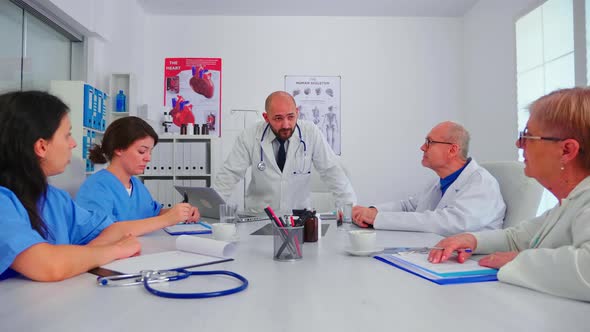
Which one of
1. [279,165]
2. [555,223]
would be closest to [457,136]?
[555,223]

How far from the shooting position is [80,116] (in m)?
2.81

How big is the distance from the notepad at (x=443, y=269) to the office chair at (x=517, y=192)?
0.77 m

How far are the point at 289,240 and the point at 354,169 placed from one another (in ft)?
11.1

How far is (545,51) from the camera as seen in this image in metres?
3.10

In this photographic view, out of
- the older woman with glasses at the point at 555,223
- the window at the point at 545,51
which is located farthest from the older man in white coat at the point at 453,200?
the window at the point at 545,51

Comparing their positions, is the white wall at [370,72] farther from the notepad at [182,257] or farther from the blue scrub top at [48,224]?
the notepad at [182,257]

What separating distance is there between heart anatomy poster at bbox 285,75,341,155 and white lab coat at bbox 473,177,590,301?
3.35m

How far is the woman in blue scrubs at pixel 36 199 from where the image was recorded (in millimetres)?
818

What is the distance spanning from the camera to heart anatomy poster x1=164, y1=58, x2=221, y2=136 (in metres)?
4.27

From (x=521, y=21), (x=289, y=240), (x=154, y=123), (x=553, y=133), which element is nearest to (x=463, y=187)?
(x=553, y=133)

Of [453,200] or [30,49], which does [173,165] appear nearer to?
[30,49]

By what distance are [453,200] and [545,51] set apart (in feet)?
7.24

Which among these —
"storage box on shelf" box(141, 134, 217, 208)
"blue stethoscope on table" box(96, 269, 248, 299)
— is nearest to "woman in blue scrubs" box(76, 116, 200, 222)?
"blue stethoscope on table" box(96, 269, 248, 299)

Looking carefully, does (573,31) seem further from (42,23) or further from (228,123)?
(42,23)
